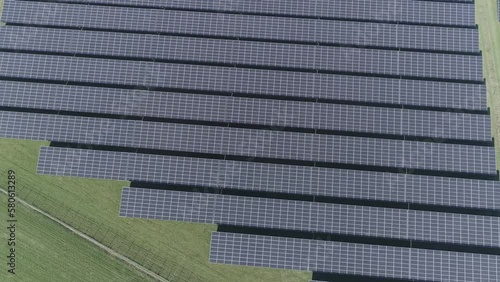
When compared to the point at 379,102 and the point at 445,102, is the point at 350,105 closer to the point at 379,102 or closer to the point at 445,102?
the point at 379,102

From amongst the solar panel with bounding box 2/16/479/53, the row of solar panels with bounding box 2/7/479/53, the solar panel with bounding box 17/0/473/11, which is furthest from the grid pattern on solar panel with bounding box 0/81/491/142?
the solar panel with bounding box 17/0/473/11

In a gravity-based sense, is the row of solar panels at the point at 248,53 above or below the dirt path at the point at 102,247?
above

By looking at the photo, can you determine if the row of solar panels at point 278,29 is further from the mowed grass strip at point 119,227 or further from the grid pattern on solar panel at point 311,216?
the grid pattern on solar panel at point 311,216

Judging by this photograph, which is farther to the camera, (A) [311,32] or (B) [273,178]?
(A) [311,32]

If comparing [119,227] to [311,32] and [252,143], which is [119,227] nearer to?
[252,143]

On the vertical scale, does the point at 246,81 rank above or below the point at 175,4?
below

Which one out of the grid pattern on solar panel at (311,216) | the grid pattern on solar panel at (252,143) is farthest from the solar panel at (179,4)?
the grid pattern on solar panel at (311,216)

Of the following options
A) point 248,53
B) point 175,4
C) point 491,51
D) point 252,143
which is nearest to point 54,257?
point 252,143
